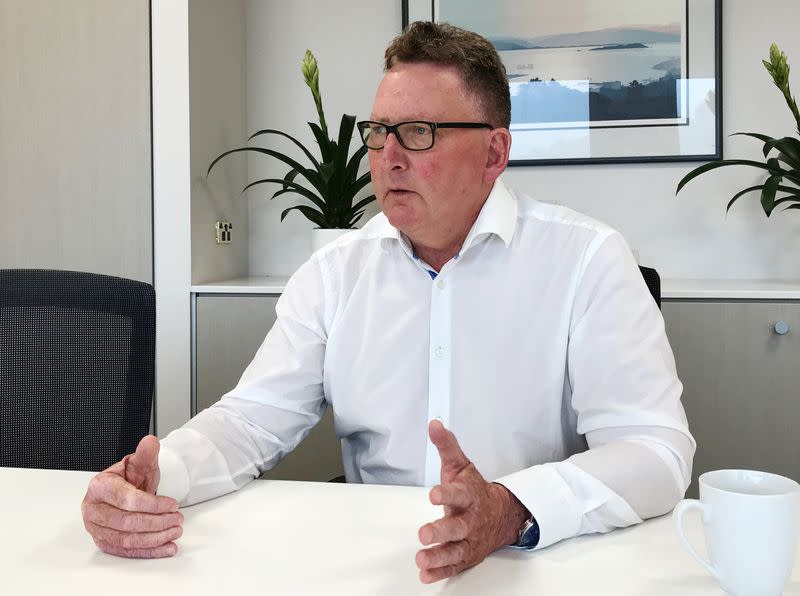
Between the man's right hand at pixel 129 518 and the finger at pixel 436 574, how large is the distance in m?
0.29

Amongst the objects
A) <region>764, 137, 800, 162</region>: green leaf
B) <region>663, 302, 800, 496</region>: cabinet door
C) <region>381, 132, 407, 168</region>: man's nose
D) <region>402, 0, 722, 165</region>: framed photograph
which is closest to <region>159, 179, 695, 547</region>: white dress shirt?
<region>381, 132, 407, 168</region>: man's nose

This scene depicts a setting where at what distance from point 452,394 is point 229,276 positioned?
1.52 m

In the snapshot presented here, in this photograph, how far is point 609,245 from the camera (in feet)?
4.80

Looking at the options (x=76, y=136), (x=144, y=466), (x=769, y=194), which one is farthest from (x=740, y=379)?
(x=76, y=136)

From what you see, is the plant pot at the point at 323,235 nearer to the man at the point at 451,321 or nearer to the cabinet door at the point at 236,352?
the cabinet door at the point at 236,352

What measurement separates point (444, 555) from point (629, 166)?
2.13m

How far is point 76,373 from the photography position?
163cm

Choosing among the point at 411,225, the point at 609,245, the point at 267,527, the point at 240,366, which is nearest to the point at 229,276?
the point at 240,366

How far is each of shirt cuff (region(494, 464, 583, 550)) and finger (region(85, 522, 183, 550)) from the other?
38 cm

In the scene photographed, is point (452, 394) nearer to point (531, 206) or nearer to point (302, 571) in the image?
point (531, 206)

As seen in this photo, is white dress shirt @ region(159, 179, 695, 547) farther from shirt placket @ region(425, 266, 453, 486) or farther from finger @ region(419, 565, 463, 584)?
finger @ region(419, 565, 463, 584)

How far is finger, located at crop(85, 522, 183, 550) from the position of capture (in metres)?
0.93

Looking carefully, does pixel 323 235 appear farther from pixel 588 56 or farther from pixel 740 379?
pixel 740 379

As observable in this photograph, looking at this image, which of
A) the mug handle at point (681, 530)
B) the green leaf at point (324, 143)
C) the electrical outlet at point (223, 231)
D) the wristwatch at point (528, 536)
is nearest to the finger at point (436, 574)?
the wristwatch at point (528, 536)
